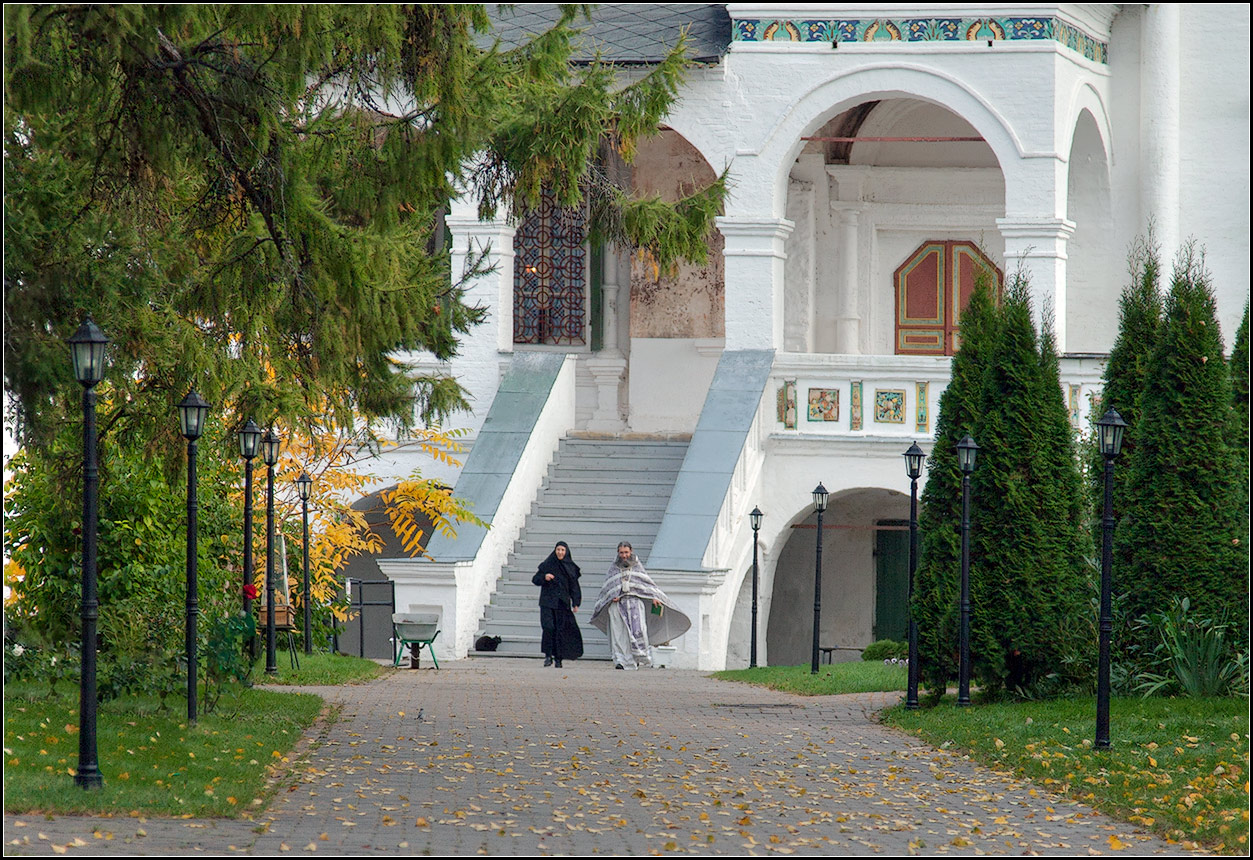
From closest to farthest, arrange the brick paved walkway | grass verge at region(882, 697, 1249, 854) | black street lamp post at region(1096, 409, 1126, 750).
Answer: the brick paved walkway < grass verge at region(882, 697, 1249, 854) < black street lamp post at region(1096, 409, 1126, 750)

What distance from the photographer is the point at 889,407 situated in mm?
22547

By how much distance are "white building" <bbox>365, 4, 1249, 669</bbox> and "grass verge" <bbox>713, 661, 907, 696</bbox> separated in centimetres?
129

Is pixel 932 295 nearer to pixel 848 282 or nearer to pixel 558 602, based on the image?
pixel 848 282

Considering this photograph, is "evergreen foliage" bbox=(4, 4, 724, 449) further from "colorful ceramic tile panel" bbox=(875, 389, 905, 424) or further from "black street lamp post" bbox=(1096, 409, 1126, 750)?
"colorful ceramic tile panel" bbox=(875, 389, 905, 424)

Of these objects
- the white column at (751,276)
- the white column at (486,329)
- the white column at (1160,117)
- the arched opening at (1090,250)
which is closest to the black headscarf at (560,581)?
the white column at (486,329)

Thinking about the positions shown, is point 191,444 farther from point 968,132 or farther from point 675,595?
point 968,132

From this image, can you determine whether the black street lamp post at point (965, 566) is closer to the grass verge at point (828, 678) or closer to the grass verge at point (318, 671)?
the grass verge at point (828, 678)

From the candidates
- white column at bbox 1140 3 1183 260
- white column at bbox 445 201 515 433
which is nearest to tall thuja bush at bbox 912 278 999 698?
white column at bbox 1140 3 1183 260

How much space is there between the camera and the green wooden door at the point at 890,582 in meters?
26.0

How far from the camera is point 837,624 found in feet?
86.6

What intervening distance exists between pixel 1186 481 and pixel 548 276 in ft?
41.7

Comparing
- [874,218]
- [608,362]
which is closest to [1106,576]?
[608,362]

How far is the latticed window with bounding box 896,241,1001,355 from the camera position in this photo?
26.6m

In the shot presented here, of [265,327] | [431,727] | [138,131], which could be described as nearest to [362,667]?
[431,727]
